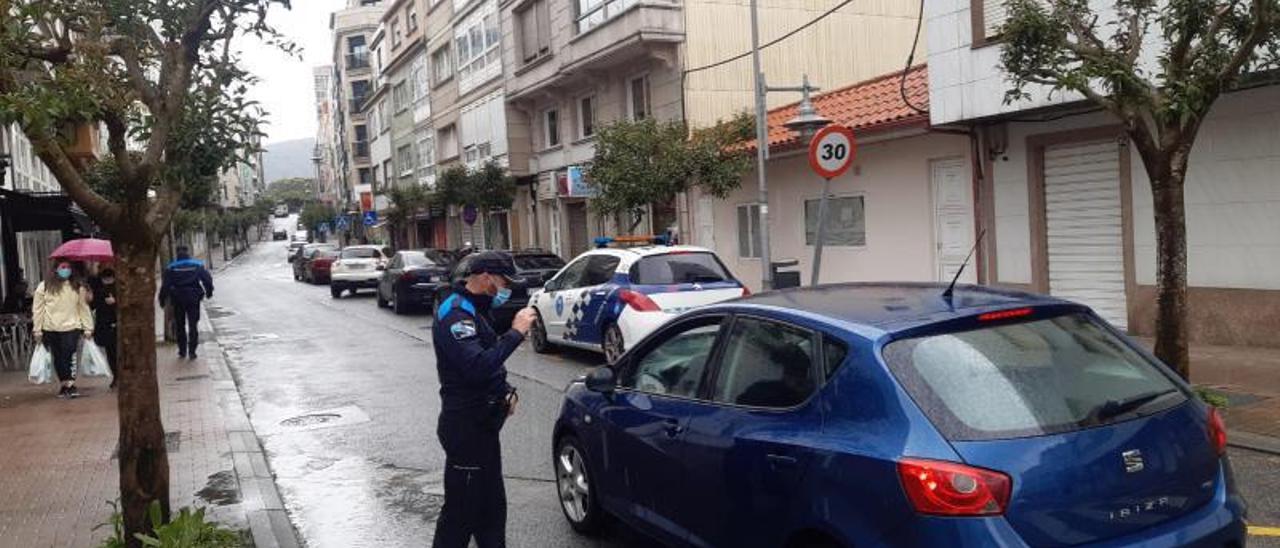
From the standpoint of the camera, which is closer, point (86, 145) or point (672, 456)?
point (672, 456)

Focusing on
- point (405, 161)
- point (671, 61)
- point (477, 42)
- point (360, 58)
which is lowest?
point (671, 61)

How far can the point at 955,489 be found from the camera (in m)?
3.20

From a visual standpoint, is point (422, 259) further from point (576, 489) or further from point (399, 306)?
point (576, 489)

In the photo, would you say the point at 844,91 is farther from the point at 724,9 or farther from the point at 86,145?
the point at 86,145

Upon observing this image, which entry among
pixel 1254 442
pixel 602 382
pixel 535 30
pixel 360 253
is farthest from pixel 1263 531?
pixel 360 253

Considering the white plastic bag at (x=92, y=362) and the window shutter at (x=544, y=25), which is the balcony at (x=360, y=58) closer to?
the window shutter at (x=544, y=25)

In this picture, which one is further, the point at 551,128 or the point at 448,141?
the point at 448,141

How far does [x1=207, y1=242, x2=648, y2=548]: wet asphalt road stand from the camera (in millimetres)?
6234

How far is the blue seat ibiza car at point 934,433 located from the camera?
128 inches

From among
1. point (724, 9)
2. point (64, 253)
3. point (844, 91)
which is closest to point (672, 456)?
point (64, 253)

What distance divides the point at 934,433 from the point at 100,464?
7.03 metres

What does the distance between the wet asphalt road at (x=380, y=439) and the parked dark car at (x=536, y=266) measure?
2.15m

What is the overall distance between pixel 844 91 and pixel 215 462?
1370 cm

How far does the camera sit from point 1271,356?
1023 centimetres
